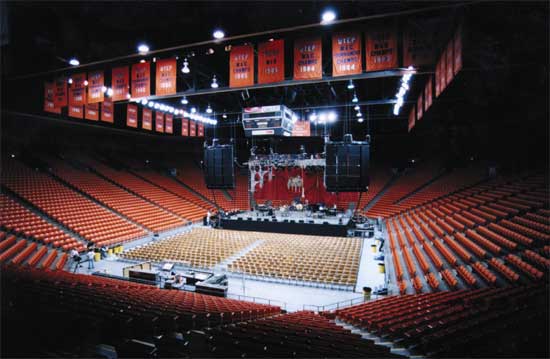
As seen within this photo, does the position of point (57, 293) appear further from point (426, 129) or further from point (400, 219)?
point (426, 129)

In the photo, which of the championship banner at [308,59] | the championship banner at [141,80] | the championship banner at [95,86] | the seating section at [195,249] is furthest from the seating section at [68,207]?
the championship banner at [308,59]

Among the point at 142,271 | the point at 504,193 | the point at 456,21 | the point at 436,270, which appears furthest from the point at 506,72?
the point at 142,271

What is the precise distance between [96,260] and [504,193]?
1992 cm

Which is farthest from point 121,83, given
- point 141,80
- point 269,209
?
point 269,209

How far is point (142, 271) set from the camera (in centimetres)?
1112

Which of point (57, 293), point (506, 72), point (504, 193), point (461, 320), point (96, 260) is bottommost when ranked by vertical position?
point (96, 260)

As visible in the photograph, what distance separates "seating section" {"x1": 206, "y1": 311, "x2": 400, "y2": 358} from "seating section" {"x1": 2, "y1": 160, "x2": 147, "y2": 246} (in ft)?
44.1

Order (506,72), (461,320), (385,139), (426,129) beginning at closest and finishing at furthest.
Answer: (461,320)
(506,72)
(426,129)
(385,139)

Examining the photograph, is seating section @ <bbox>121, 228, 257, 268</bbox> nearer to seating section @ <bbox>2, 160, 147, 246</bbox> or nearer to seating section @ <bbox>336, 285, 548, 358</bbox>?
seating section @ <bbox>2, 160, 147, 246</bbox>

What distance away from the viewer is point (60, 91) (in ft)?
38.4

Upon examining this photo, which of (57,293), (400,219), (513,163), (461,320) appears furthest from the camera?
(400,219)

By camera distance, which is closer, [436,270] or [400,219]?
[436,270]

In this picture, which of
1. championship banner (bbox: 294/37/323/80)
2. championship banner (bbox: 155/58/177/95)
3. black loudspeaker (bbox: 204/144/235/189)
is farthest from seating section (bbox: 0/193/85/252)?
championship banner (bbox: 294/37/323/80)

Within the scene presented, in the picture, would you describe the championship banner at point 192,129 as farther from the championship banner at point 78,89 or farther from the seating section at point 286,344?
the seating section at point 286,344
